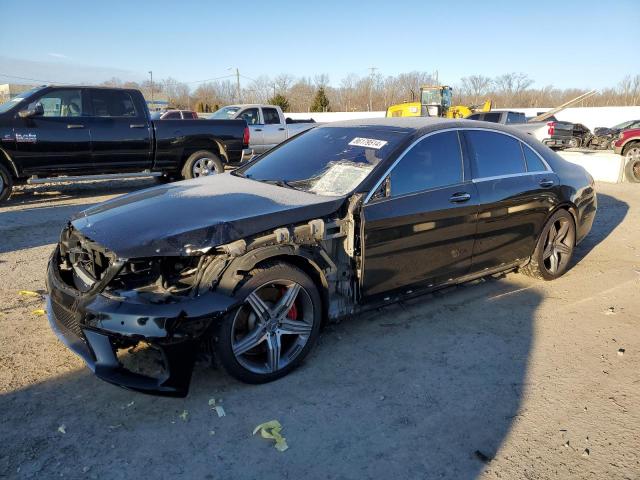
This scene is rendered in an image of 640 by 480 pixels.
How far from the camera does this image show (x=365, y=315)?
436 centimetres

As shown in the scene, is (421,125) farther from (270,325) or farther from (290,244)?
(270,325)

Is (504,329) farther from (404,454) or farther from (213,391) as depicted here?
(213,391)

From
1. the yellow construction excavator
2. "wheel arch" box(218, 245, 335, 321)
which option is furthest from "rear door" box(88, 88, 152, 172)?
the yellow construction excavator

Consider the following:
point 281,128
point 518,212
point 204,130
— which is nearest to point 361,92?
point 281,128

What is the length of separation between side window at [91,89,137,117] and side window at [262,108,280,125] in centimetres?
650

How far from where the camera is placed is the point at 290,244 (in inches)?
129

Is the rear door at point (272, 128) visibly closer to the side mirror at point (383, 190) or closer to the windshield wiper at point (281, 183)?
the windshield wiper at point (281, 183)

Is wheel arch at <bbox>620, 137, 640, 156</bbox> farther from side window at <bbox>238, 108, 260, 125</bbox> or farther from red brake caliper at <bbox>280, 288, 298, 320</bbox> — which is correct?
red brake caliper at <bbox>280, 288, 298, 320</bbox>

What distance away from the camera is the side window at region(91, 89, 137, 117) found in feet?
30.1

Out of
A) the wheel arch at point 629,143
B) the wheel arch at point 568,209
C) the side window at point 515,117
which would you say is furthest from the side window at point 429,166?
the side window at point 515,117

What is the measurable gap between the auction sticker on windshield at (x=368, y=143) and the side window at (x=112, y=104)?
6.67 meters

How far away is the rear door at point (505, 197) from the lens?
4.44 meters

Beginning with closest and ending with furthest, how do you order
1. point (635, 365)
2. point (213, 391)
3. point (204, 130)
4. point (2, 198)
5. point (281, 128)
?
point (213, 391), point (635, 365), point (2, 198), point (204, 130), point (281, 128)

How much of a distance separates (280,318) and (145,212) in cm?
116
